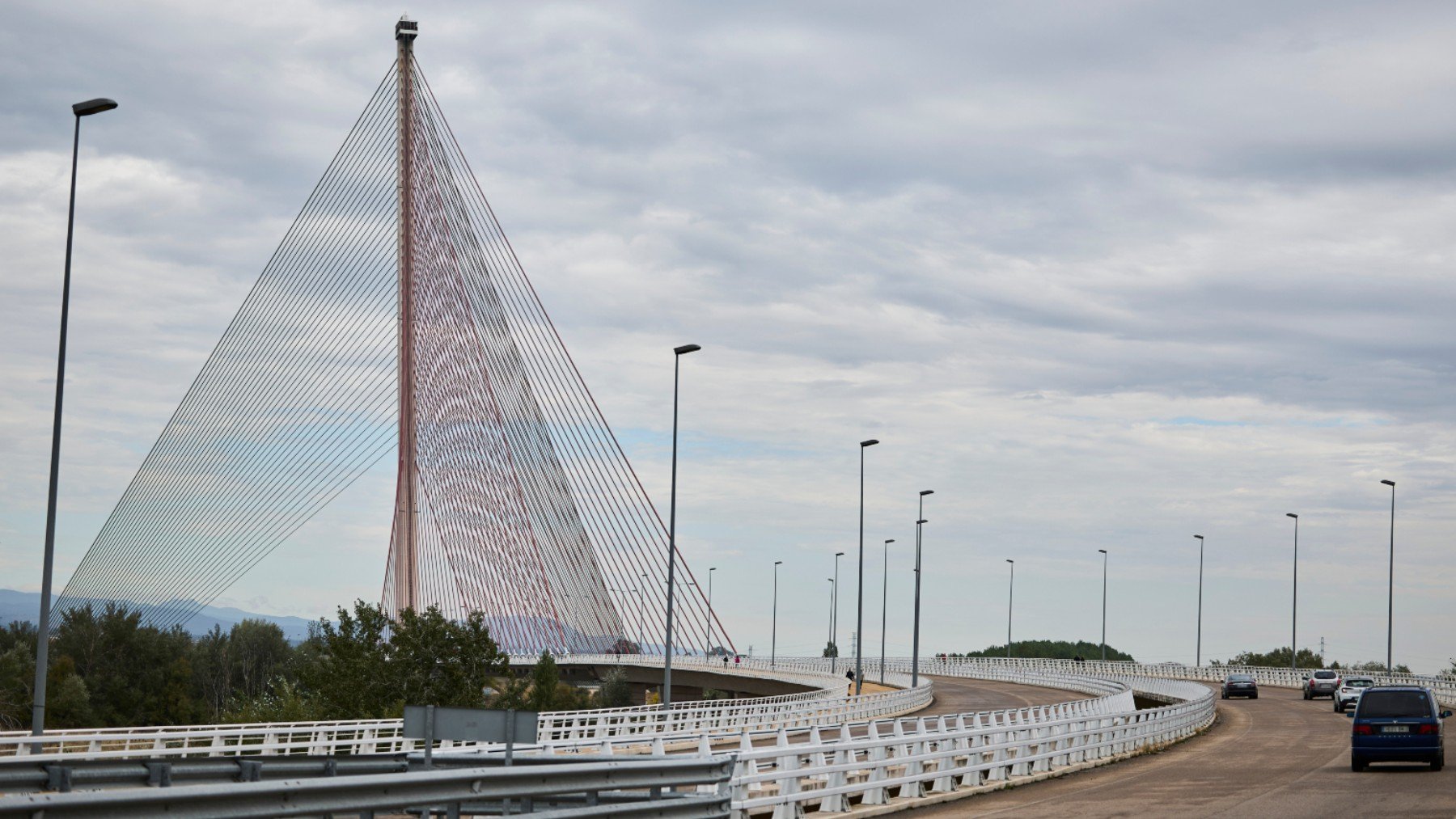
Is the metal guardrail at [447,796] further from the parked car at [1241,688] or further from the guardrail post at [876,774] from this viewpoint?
the parked car at [1241,688]

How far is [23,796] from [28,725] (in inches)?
3117

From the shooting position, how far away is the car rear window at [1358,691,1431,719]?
2738cm

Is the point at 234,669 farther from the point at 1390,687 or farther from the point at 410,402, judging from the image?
the point at 1390,687

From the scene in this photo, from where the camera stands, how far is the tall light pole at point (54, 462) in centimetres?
2342

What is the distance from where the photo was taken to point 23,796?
338 inches

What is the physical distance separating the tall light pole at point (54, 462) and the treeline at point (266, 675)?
3429 cm

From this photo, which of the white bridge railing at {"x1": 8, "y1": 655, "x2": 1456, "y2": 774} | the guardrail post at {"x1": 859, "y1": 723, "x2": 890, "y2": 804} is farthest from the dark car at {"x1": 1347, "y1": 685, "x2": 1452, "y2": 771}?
the guardrail post at {"x1": 859, "y1": 723, "x2": 890, "y2": 804}

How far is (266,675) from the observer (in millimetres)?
134875

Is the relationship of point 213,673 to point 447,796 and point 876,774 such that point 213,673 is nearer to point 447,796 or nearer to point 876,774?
point 876,774

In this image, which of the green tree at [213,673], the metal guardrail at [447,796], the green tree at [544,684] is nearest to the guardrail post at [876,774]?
the metal guardrail at [447,796]

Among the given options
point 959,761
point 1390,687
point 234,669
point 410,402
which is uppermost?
point 410,402

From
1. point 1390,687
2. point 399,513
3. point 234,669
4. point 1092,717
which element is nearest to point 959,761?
point 1092,717

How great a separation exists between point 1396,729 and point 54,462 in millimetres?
23011

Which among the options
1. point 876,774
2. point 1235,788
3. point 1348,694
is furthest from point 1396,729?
point 1348,694
